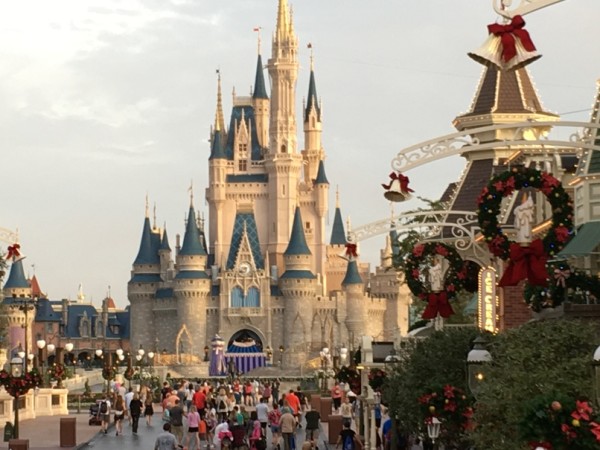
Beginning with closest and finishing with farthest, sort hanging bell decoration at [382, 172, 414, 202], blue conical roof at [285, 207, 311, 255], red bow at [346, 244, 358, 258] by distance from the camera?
hanging bell decoration at [382, 172, 414, 202] < red bow at [346, 244, 358, 258] < blue conical roof at [285, 207, 311, 255]

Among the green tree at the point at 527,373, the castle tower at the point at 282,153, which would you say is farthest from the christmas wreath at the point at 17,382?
the castle tower at the point at 282,153

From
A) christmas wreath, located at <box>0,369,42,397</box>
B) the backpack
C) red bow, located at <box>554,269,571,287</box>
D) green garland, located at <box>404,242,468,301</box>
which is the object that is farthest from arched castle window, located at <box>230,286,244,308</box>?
red bow, located at <box>554,269,571,287</box>

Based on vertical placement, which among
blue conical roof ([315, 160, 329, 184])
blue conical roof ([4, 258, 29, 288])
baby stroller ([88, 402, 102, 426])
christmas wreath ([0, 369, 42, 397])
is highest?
blue conical roof ([315, 160, 329, 184])

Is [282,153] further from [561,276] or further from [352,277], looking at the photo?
[561,276]

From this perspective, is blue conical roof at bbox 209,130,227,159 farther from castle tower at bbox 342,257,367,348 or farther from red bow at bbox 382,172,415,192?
red bow at bbox 382,172,415,192

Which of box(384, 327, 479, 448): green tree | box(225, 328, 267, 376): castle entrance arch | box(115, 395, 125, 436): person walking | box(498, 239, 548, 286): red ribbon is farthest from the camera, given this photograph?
box(225, 328, 267, 376): castle entrance arch

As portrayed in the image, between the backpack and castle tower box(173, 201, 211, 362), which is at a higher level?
castle tower box(173, 201, 211, 362)

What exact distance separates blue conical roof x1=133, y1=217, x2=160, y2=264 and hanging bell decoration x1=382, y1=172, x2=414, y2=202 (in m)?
127

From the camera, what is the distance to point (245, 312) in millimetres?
140375

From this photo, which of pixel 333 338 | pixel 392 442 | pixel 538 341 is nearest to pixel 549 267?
pixel 538 341

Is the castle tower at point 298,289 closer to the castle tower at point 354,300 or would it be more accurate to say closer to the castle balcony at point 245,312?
the castle balcony at point 245,312

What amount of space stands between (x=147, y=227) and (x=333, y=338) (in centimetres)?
2117

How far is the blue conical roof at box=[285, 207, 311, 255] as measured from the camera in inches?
5595

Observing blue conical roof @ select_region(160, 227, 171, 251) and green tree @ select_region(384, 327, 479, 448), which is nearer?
green tree @ select_region(384, 327, 479, 448)
